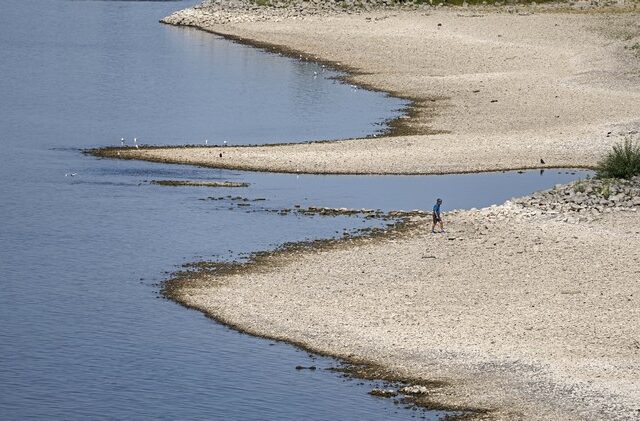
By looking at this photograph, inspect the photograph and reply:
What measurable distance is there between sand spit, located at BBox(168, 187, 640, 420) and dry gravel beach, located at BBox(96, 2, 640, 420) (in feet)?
0.21

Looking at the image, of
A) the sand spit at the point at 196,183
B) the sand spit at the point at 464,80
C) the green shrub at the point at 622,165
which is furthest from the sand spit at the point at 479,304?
the sand spit at the point at 464,80

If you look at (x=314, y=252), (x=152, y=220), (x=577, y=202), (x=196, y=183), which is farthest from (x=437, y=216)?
(x=196, y=183)

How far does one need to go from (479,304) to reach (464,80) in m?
46.6

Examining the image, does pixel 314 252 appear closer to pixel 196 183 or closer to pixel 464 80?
pixel 196 183

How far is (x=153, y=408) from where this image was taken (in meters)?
31.9

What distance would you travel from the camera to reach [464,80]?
3297 inches

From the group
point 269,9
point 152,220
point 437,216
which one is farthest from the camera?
point 269,9

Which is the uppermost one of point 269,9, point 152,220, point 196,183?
point 269,9

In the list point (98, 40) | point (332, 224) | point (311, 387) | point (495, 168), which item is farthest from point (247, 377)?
point (98, 40)

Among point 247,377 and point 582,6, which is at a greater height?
point 582,6

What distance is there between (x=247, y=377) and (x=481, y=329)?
6471 millimetres

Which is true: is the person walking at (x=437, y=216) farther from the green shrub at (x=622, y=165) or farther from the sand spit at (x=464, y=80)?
the sand spit at (x=464, y=80)

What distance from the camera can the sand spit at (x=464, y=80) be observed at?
60.3 meters

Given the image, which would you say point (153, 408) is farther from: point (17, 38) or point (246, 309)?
point (17, 38)
